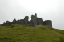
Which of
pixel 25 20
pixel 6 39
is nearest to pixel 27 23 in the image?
pixel 25 20

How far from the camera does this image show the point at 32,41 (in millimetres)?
39438

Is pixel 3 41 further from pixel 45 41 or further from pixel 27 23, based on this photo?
pixel 27 23

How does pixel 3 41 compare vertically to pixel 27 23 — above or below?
below

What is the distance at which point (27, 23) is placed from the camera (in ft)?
277

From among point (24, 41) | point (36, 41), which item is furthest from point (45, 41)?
point (24, 41)

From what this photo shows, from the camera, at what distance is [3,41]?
3956 centimetres

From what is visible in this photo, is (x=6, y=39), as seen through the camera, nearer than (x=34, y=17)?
Yes

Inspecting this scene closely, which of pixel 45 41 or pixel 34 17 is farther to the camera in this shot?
pixel 34 17

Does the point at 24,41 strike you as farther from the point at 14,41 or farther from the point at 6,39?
the point at 6,39

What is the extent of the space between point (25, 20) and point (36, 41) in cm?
4707

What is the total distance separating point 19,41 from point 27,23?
148 feet

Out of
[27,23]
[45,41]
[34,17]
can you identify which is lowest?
[45,41]

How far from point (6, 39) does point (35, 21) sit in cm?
4722

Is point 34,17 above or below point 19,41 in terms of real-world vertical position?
above
